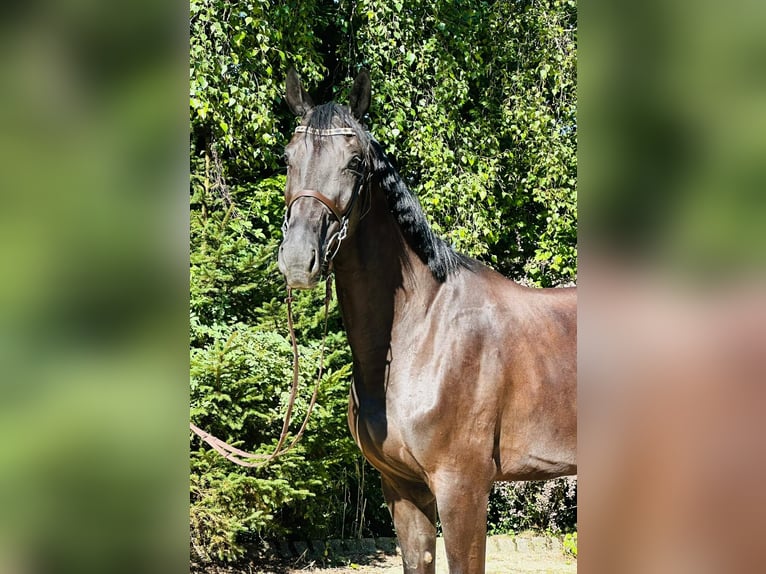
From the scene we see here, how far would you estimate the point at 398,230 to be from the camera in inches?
110

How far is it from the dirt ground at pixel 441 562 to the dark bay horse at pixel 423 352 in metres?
2.91

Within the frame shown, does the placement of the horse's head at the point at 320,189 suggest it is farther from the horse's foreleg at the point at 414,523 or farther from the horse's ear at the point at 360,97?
the horse's foreleg at the point at 414,523

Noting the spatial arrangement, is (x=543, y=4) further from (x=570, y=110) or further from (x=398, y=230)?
(x=398, y=230)

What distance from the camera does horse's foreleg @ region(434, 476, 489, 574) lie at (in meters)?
2.61

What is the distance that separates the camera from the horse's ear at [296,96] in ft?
9.20

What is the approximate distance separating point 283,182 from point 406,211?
10.7 ft

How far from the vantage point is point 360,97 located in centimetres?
279

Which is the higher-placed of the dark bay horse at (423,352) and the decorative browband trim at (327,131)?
the decorative browband trim at (327,131)

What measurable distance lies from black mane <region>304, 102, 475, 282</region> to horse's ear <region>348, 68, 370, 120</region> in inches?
5.4

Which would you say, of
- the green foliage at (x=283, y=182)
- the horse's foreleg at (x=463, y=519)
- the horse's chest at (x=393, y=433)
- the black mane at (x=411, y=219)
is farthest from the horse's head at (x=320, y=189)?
the green foliage at (x=283, y=182)
